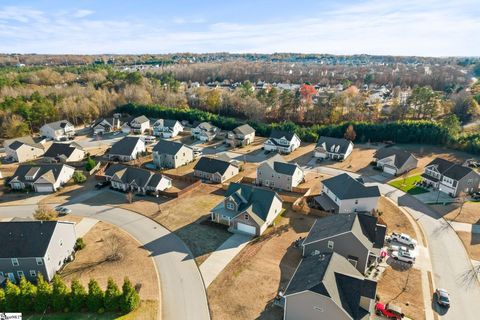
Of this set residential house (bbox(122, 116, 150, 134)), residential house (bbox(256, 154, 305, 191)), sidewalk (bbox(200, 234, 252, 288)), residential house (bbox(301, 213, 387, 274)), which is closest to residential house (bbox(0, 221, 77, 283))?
sidewalk (bbox(200, 234, 252, 288))

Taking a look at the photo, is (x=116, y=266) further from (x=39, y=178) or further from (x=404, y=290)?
(x=404, y=290)

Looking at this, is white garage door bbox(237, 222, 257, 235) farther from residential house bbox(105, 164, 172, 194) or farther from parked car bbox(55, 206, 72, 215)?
parked car bbox(55, 206, 72, 215)

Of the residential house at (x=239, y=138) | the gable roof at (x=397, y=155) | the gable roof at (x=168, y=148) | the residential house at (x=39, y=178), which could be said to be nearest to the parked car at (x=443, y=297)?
the gable roof at (x=397, y=155)

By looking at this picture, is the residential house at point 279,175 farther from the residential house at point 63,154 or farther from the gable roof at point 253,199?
the residential house at point 63,154

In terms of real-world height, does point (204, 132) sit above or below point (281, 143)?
above

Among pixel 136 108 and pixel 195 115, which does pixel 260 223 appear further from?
pixel 136 108

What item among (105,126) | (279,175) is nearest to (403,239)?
(279,175)

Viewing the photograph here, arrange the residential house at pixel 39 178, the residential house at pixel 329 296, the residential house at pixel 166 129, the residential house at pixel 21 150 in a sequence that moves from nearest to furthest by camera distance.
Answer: the residential house at pixel 329 296 < the residential house at pixel 39 178 < the residential house at pixel 21 150 < the residential house at pixel 166 129
